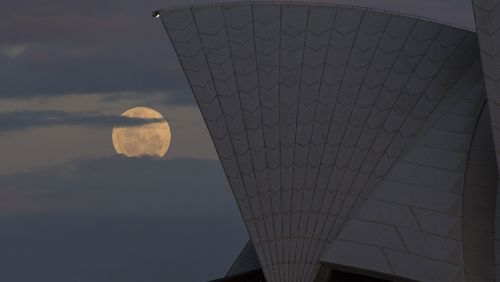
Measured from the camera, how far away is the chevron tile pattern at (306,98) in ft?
159

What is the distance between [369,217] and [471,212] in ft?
9.99

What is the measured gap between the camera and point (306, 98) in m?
51.2

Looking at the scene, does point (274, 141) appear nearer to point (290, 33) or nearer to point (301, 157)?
point (301, 157)

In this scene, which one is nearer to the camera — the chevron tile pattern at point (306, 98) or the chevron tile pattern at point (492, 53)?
the chevron tile pattern at point (492, 53)

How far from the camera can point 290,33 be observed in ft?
174

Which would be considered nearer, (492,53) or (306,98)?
(492,53)

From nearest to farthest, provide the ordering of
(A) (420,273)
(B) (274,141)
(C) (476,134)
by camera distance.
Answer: (A) (420,273) → (C) (476,134) → (B) (274,141)

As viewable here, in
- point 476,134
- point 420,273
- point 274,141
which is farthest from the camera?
point 274,141

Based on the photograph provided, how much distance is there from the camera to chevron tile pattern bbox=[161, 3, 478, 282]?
4831cm

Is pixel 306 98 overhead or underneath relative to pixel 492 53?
overhead

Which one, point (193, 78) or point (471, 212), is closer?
point (471, 212)

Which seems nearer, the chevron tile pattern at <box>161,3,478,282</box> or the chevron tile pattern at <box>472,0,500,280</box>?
the chevron tile pattern at <box>472,0,500,280</box>

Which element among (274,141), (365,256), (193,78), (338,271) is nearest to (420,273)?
(365,256)

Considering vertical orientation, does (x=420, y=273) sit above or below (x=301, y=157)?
below
